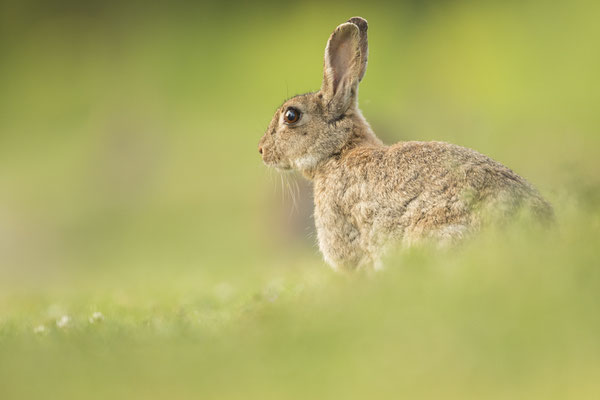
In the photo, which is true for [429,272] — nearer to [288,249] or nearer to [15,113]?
[288,249]

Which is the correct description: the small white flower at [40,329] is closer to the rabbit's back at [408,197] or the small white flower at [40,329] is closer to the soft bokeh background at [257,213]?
the soft bokeh background at [257,213]

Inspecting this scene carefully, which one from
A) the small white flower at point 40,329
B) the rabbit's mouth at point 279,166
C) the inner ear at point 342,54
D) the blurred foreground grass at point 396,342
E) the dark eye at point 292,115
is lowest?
the blurred foreground grass at point 396,342

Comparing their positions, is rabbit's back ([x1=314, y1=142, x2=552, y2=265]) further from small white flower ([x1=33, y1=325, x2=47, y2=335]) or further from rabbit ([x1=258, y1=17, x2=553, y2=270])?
small white flower ([x1=33, y1=325, x2=47, y2=335])

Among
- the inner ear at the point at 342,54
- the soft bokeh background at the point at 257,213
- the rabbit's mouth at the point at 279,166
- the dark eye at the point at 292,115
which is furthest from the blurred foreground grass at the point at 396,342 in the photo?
the inner ear at the point at 342,54

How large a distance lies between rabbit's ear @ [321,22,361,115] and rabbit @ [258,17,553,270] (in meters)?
0.01

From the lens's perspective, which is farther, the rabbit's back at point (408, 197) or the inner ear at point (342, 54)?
the inner ear at point (342, 54)

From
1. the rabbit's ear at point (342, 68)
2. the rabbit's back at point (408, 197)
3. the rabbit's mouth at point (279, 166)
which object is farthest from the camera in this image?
the rabbit's mouth at point (279, 166)

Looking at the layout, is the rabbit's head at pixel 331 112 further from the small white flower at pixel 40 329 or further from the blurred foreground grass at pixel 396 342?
the small white flower at pixel 40 329

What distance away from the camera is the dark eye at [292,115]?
33.6ft

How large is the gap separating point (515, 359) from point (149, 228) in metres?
26.9

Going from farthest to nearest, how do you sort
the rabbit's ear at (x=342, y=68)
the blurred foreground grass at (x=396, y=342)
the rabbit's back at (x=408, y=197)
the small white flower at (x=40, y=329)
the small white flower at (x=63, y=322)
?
1. the rabbit's ear at (x=342, y=68)
2. the small white flower at (x=63, y=322)
3. the small white flower at (x=40, y=329)
4. the rabbit's back at (x=408, y=197)
5. the blurred foreground grass at (x=396, y=342)

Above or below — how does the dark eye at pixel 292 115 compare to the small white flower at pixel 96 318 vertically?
above

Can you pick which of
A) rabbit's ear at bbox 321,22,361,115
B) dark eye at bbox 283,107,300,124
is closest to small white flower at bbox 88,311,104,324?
dark eye at bbox 283,107,300,124

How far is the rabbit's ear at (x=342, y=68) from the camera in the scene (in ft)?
32.3
